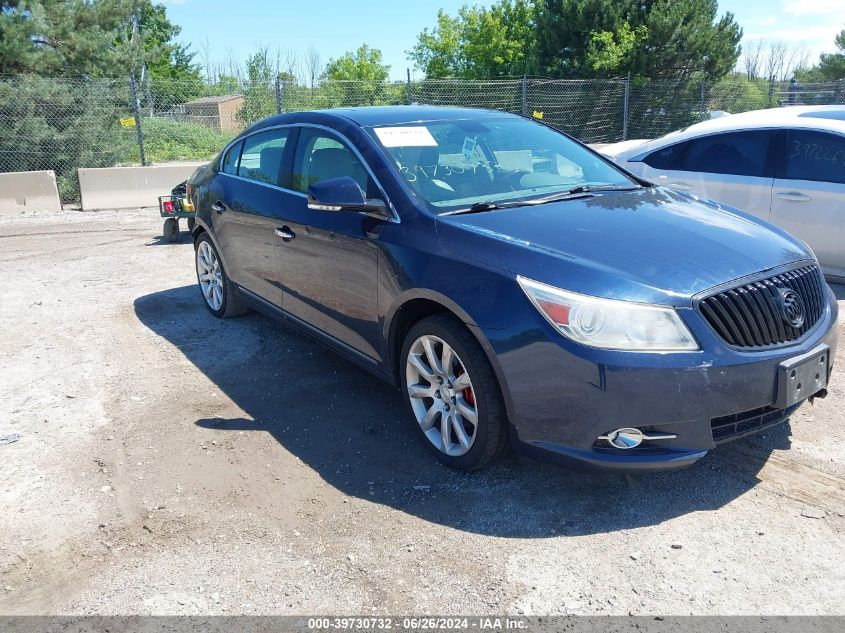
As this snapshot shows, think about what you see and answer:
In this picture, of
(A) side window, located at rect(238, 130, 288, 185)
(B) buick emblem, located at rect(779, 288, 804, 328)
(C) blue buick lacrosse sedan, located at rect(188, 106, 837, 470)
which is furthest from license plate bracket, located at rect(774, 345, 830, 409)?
(A) side window, located at rect(238, 130, 288, 185)

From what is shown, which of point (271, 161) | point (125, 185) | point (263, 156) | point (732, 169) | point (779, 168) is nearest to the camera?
point (271, 161)

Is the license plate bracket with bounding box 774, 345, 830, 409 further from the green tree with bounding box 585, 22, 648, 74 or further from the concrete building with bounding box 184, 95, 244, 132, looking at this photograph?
the green tree with bounding box 585, 22, 648, 74

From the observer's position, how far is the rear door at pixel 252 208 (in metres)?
4.97

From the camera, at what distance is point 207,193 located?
237 inches

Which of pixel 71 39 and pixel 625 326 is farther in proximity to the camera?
pixel 71 39

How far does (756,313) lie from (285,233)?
287cm

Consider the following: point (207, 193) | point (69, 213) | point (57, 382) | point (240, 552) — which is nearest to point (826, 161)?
point (207, 193)

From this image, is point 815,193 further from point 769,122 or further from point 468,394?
point 468,394

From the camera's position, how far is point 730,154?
22.4 feet

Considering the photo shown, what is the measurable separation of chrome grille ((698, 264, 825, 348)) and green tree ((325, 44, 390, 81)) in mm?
55489

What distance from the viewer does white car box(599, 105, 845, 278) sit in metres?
6.23

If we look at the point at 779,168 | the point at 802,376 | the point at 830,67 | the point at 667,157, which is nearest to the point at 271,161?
the point at 802,376

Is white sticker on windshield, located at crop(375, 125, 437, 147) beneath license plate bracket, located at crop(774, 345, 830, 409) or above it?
above

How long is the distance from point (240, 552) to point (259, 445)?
1.01 metres
